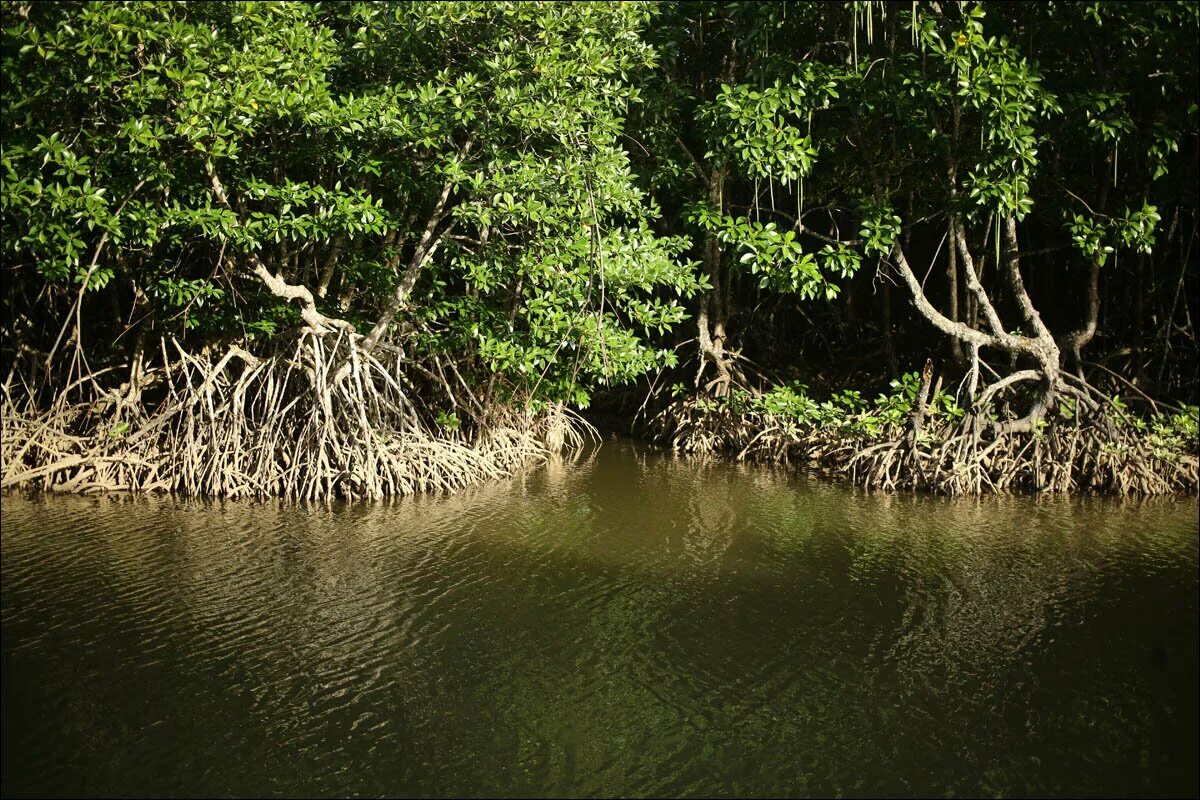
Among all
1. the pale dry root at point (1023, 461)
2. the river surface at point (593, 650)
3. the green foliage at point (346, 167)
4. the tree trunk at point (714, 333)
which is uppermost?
the green foliage at point (346, 167)

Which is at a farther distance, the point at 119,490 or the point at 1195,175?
the point at 1195,175

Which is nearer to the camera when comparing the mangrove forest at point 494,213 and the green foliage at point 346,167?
the green foliage at point 346,167

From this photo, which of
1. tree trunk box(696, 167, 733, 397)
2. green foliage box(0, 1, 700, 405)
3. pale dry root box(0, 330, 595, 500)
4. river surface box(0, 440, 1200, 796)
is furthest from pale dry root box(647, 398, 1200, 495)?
pale dry root box(0, 330, 595, 500)

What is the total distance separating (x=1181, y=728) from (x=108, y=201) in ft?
23.1

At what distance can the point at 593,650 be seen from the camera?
5.45 metres

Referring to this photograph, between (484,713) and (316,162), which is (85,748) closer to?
(484,713)

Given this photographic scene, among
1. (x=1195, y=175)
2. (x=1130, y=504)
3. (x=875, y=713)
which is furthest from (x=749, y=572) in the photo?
(x=1195, y=175)

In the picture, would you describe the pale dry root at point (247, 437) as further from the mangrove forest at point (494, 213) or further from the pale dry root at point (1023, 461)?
the pale dry root at point (1023, 461)

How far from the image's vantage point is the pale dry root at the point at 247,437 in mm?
8469

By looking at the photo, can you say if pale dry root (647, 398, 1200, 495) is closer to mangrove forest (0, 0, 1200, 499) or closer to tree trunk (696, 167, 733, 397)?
mangrove forest (0, 0, 1200, 499)

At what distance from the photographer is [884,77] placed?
8.93 metres

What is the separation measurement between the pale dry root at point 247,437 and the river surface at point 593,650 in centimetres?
34

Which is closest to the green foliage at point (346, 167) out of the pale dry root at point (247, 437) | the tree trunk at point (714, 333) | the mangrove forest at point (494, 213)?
the mangrove forest at point (494, 213)

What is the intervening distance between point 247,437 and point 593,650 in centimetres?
420
